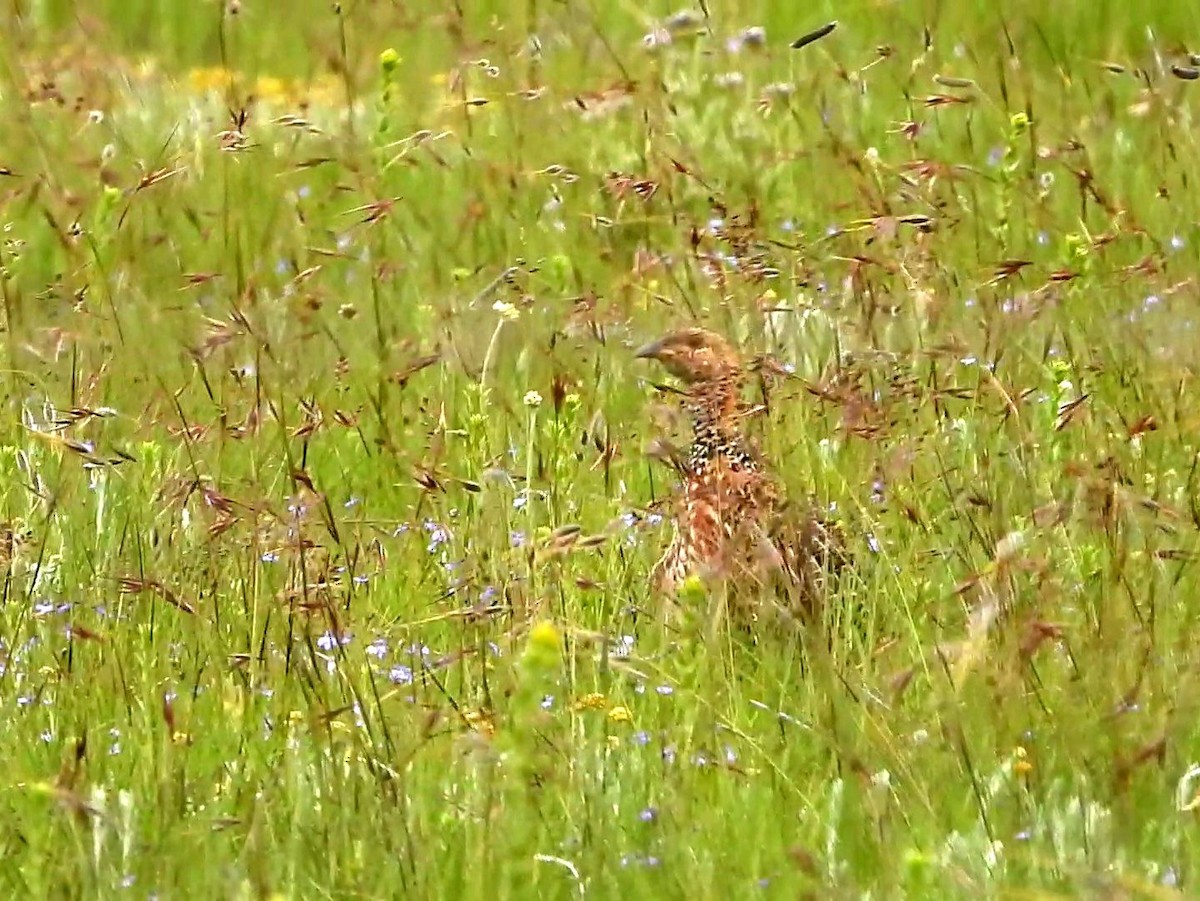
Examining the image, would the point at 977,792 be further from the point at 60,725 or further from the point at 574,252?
the point at 574,252

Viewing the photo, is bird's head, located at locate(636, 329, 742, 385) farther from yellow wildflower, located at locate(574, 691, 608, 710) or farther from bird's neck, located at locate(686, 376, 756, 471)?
yellow wildflower, located at locate(574, 691, 608, 710)

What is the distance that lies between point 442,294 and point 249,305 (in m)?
1.24

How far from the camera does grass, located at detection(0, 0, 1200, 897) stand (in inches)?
103

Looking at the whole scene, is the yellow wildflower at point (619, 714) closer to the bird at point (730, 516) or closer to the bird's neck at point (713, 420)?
the bird at point (730, 516)

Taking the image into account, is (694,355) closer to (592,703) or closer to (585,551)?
(585,551)

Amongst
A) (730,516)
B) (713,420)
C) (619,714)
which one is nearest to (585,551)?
(730,516)

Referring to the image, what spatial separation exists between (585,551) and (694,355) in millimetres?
488

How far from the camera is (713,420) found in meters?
4.03

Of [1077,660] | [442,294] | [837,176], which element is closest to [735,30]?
[837,176]

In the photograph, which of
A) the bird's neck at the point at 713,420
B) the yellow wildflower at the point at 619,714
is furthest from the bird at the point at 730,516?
the yellow wildflower at the point at 619,714

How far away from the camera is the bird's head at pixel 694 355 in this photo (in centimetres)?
406

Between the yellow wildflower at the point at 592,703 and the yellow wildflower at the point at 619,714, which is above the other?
the yellow wildflower at the point at 592,703

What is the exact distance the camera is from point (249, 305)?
4520 mm

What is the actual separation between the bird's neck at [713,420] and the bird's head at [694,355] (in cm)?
2
